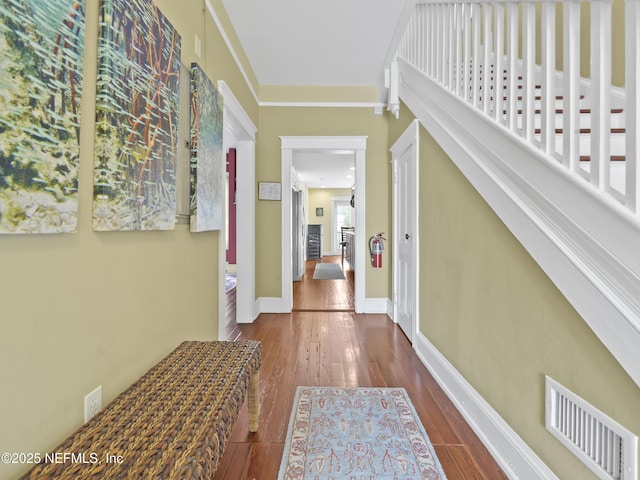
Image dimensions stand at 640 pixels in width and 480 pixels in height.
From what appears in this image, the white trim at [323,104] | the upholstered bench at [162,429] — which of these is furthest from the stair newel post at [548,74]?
the white trim at [323,104]

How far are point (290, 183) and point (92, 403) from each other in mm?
3007

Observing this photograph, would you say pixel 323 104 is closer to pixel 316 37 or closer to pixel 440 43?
pixel 316 37

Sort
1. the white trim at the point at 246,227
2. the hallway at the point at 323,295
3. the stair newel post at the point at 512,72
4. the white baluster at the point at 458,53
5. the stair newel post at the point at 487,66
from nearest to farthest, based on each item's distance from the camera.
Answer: the stair newel post at the point at 512,72 < the stair newel post at the point at 487,66 < the white baluster at the point at 458,53 < the white trim at the point at 246,227 < the hallway at the point at 323,295

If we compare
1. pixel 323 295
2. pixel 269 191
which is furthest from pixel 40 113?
pixel 323 295

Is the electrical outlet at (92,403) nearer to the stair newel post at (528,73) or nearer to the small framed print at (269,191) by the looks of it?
the stair newel post at (528,73)

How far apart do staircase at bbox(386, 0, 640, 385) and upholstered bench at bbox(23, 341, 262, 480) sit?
1.17 meters

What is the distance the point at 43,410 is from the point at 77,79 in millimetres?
952

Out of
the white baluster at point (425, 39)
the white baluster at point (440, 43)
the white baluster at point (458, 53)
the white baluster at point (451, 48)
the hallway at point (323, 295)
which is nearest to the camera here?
the white baluster at point (458, 53)

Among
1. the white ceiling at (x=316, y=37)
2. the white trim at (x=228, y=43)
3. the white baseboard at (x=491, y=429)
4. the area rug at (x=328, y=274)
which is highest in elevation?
the white ceiling at (x=316, y=37)

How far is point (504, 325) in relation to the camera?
142cm

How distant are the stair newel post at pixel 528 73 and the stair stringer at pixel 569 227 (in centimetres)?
6

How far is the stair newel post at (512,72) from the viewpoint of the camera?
1.33m

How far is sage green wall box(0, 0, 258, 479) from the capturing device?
0.81 m

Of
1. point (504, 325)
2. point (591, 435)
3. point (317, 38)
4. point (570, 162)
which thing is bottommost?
point (591, 435)
